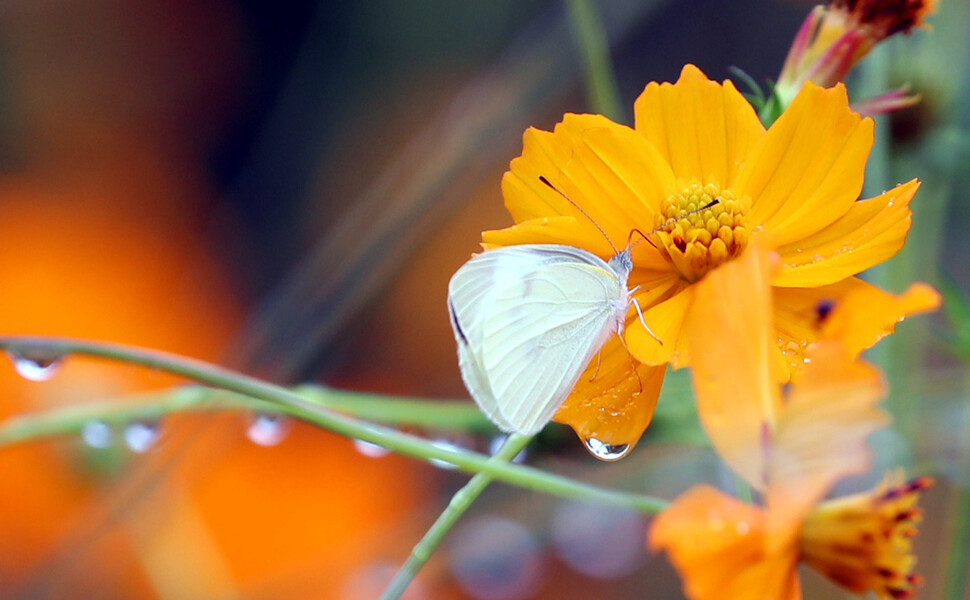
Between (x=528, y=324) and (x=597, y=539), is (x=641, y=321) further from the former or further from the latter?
(x=597, y=539)

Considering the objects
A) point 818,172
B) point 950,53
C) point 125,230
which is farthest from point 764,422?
point 125,230

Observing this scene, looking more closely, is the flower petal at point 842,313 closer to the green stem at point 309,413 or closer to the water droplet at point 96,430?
the green stem at point 309,413

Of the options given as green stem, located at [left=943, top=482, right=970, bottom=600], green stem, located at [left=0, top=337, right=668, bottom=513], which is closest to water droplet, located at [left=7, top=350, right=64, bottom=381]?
green stem, located at [left=0, top=337, right=668, bottom=513]

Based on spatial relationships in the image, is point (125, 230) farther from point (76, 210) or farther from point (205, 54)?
point (205, 54)

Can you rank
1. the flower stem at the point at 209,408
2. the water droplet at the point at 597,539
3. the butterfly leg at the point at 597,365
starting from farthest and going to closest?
the water droplet at the point at 597,539, the flower stem at the point at 209,408, the butterfly leg at the point at 597,365

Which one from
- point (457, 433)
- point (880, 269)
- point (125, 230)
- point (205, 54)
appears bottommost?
point (125, 230)

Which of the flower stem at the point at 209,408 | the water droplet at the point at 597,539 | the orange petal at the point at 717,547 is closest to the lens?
the orange petal at the point at 717,547

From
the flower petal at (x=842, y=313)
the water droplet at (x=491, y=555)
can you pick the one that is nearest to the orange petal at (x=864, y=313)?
the flower petal at (x=842, y=313)

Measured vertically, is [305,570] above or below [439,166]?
below
